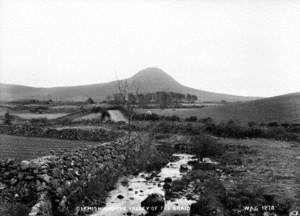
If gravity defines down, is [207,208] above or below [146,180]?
above

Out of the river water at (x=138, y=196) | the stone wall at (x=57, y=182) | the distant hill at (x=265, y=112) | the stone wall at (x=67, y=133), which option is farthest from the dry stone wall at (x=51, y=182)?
the distant hill at (x=265, y=112)

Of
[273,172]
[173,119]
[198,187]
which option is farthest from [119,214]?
[173,119]

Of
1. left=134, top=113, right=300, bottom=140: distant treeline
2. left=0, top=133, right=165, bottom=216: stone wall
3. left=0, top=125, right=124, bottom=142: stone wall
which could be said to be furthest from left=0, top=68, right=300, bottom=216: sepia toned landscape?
left=134, top=113, right=300, bottom=140: distant treeline

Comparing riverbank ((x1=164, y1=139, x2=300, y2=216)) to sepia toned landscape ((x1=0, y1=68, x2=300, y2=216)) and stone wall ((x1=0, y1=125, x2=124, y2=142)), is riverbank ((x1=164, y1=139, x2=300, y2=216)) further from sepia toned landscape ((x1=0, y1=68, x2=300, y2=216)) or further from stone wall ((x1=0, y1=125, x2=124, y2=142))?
stone wall ((x1=0, y1=125, x2=124, y2=142))

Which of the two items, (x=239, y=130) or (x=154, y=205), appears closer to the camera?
(x=154, y=205)

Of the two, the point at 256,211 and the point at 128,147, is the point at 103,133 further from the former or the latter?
the point at 256,211

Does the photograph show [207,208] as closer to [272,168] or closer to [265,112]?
[272,168]

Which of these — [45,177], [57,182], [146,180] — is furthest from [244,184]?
[45,177]

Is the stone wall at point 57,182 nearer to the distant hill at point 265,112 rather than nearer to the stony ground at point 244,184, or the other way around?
the stony ground at point 244,184
